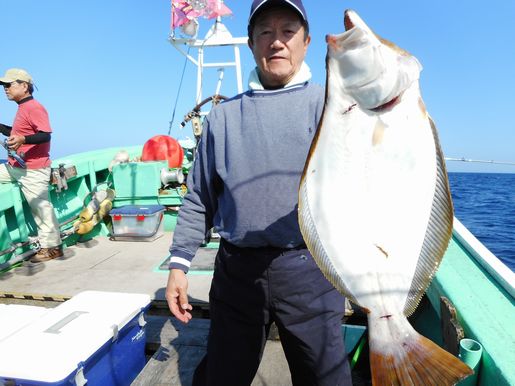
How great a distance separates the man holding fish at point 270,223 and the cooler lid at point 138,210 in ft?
11.8

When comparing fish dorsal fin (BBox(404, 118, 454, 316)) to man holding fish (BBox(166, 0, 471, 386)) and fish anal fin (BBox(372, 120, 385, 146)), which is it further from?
fish anal fin (BBox(372, 120, 385, 146))

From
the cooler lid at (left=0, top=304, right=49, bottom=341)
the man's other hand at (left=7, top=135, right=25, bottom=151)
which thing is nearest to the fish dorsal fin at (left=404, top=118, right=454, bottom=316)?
the cooler lid at (left=0, top=304, right=49, bottom=341)

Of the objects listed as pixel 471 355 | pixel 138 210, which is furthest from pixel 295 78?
pixel 138 210

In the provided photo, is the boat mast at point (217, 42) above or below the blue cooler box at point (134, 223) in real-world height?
above

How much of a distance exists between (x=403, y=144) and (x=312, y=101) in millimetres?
590

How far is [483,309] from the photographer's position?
1724mm

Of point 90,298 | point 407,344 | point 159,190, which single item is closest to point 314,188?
point 407,344

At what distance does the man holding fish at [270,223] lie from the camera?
4.83ft

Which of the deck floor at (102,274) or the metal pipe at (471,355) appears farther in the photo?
the deck floor at (102,274)

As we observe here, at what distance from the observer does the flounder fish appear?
3.32 ft

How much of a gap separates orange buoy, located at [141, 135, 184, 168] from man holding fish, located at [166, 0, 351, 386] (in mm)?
5166

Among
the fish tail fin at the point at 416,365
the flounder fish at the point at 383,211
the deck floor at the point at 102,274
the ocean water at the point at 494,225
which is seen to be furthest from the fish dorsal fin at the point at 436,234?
the ocean water at the point at 494,225

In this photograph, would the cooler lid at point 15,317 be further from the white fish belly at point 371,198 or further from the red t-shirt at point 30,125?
the red t-shirt at point 30,125

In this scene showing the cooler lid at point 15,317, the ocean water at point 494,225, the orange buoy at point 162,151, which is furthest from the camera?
the ocean water at point 494,225
